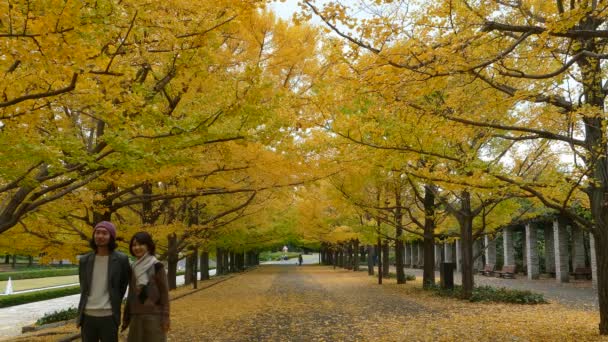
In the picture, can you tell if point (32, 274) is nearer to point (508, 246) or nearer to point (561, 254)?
point (508, 246)

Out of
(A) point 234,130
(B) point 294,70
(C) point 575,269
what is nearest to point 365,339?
(A) point 234,130

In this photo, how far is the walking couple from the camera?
3959 mm

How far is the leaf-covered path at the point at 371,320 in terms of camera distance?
8164mm

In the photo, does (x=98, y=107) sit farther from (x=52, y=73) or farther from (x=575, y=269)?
(x=575, y=269)

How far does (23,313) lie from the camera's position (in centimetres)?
1644

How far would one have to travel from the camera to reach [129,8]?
5.03 metres

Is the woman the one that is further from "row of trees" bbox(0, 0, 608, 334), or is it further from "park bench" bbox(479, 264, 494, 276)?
"park bench" bbox(479, 264, 494, 276)

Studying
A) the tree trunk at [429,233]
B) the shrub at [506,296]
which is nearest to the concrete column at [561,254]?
the tree trunk at [429,233]

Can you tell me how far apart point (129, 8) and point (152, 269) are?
109 inches

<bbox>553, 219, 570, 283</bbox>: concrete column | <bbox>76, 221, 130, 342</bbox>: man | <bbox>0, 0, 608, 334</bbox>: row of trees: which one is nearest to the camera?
<bbox>76, 221, 130, 342</bbox>: man

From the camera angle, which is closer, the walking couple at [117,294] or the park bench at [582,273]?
the walking couple at [117,294]

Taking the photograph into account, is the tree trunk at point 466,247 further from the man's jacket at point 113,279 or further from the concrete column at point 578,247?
the man's jacket at point 113,279

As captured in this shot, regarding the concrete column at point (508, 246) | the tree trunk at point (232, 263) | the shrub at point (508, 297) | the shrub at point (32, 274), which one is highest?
the concrete column at point (508, 246)

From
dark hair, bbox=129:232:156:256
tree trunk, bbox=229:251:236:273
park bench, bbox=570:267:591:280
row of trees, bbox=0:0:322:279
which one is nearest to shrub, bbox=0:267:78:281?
tree trunk, bbox=229:251:236:273
